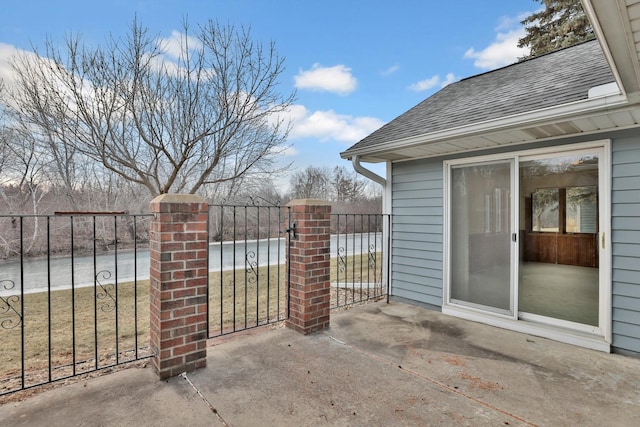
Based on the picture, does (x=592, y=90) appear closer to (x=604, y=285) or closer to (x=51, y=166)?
(x=604, y=285)

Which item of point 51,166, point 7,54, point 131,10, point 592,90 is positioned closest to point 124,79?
point 131,10

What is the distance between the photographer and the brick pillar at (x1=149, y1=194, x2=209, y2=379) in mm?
2193

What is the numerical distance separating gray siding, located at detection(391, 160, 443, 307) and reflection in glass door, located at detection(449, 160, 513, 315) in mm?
179

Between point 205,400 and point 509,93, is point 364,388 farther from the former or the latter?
point 509,93

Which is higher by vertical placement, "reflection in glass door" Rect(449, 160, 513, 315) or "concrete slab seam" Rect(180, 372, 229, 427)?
"reflection in glass door" Rect(449, 160, 513, 315)

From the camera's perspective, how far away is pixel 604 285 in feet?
9.40

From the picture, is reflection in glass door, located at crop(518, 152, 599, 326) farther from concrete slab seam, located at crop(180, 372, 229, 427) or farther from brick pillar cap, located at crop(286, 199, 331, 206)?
concrete slab seam, located at crop(180, 372, 229, 427)

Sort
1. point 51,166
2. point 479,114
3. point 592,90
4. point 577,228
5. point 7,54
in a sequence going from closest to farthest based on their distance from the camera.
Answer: point 592,90 → point 479,114 → point 7,54 → point 577,228 → point 51,166

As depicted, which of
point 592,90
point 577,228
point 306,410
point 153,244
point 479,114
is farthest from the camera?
point 577,228

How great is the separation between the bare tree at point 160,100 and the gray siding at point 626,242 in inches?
198

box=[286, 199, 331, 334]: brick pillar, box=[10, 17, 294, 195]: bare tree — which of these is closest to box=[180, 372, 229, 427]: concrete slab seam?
box=[286, 199, 331, 334]: brick pillar

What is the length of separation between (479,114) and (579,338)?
7.71ft

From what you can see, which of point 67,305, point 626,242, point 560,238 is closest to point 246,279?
point 626,242

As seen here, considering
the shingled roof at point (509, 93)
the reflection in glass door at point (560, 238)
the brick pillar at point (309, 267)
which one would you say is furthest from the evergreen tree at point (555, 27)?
the brick pillar at point (309, 267)
